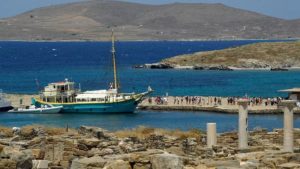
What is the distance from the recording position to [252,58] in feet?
475

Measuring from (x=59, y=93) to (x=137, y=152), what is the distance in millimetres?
59833

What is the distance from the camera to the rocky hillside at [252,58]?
141000 millimetres

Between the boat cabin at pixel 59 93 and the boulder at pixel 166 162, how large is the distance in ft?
200

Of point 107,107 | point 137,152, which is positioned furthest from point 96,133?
point 107,107

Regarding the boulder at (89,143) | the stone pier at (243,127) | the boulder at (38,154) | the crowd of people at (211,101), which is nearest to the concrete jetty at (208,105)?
the crowd of people at (211,101)

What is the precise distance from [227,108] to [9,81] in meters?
51.2

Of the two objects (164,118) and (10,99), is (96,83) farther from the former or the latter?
(164,118)

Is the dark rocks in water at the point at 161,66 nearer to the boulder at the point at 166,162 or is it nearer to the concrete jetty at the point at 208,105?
the concrete jetty at the point at 208,105

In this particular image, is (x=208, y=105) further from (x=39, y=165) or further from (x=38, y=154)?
(x=39, y=165)

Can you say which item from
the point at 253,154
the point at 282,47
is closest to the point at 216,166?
the point at 253,154

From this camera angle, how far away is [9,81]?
118250mm

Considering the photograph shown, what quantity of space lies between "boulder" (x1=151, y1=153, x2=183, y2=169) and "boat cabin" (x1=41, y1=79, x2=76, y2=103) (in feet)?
200

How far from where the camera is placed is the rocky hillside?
141 metres

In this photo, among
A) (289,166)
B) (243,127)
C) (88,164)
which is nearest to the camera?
(88,164)
